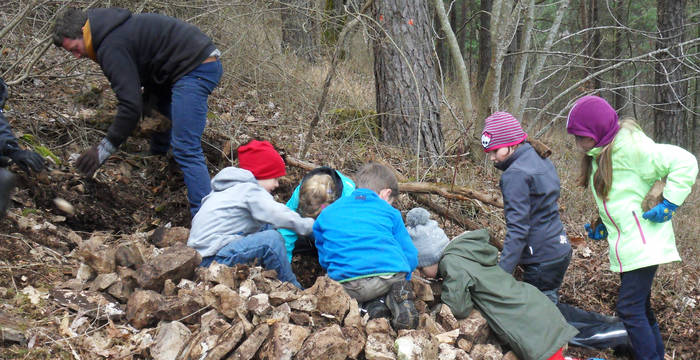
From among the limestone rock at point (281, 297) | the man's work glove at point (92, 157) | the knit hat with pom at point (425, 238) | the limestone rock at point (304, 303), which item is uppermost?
the man's work glove at point (92, 157)

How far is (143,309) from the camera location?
276 cm

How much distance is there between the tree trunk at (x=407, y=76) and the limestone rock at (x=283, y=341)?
369cm

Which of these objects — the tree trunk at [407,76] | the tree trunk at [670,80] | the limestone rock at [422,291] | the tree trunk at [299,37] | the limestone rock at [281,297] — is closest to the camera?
the limestone rock at [281,297]

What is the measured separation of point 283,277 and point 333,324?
2.16ft

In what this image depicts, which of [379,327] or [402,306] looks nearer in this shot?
[379,327]

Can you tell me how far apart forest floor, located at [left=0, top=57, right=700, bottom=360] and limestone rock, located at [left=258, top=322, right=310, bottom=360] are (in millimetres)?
978

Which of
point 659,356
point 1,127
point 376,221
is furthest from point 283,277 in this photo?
point 659,356

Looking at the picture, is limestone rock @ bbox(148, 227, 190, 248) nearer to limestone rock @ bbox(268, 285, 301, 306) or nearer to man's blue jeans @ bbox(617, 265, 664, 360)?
limestone rock @ bbox(268, 285, 301, 306)

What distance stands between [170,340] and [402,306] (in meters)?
1.35

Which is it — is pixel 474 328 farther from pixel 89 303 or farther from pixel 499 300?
pixel 89 303

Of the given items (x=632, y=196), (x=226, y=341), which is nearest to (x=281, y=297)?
(x=226, y=341)

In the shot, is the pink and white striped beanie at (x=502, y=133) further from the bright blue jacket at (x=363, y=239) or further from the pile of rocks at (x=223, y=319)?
the pile of rocks at (x=223, y=319)

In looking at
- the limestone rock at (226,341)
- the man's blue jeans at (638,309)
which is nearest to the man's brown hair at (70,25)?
the limestone rock at (226,341)

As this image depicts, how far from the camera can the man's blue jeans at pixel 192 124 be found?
3940mm
